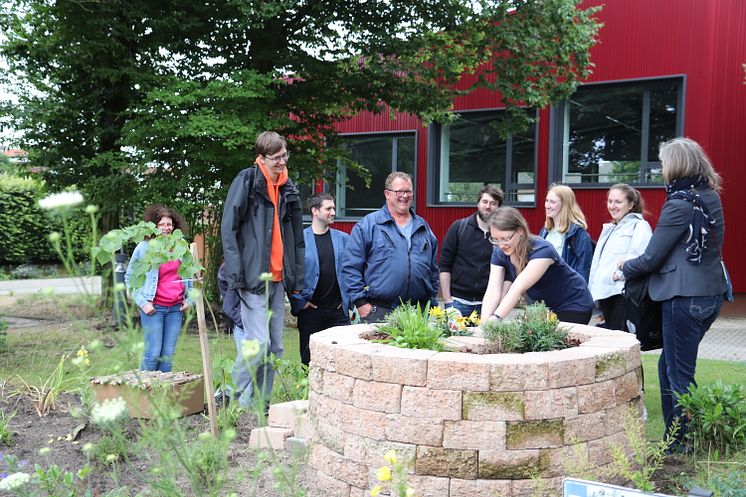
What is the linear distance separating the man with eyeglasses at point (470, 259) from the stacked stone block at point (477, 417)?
2.63 meters

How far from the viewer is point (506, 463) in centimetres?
342

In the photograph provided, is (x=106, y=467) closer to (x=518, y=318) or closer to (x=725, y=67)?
(x=518, y=318)

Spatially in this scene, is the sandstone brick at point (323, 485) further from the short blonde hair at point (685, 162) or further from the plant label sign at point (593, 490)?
the short blonde hair at point (685, 162)

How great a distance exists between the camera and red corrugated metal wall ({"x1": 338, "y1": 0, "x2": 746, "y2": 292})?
43.0ft

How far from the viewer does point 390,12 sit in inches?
456

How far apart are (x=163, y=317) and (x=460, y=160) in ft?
36.5

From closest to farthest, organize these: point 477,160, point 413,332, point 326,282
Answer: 1. point 413,332
2. point 326,282
3. point 477,160

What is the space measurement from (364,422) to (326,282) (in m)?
2.82

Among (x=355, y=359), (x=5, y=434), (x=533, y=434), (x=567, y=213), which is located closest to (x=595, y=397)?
(x=533, y=434)

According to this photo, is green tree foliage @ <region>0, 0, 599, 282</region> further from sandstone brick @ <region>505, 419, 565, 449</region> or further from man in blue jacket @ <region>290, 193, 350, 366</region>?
sandstone brick @ <region>505, 419, 565, 449</region>

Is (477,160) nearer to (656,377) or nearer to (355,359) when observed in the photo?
(656,377)

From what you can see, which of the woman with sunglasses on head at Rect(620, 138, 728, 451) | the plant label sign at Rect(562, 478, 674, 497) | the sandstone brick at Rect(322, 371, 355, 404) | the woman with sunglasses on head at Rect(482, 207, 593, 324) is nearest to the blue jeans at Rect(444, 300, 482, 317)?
the woman with sunglasses on head at Rect(482, 207, 593, 324)

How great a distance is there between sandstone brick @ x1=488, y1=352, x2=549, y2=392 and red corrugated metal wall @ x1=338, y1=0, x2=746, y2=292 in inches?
401

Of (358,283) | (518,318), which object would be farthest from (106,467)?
(518,318)
